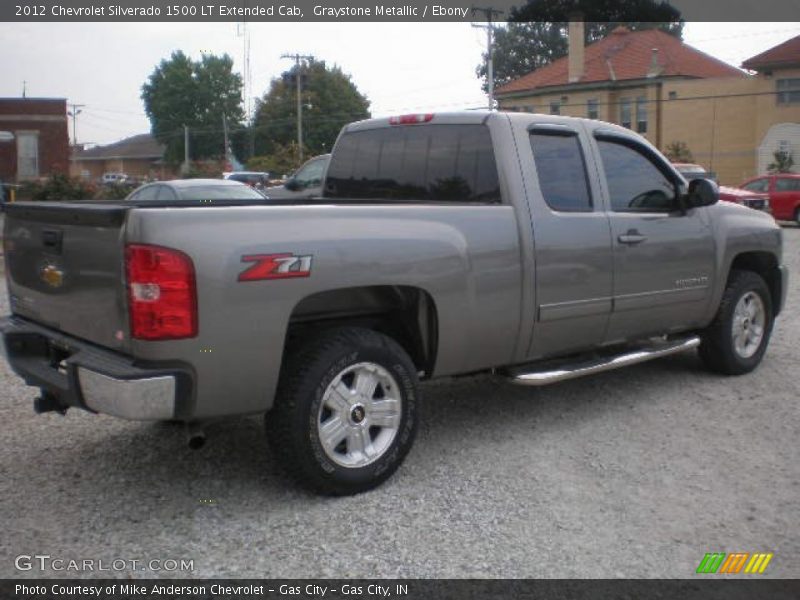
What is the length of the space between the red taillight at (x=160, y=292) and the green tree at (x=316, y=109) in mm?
68807

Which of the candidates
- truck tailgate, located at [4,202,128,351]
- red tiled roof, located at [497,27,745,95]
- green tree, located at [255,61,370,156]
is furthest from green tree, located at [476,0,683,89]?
truck tailgate, located at [4,202,128,351]

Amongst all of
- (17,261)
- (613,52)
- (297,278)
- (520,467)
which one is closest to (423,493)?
(520,467)

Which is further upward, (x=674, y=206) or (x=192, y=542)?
(x=674, y=206)

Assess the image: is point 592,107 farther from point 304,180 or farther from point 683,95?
point 304,180

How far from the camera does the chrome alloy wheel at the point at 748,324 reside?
21.8 feet

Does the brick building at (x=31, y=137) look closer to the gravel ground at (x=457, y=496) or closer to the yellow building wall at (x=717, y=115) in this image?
the yellow building wall at (x=717, y=115)

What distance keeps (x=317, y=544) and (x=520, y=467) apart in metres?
1.42

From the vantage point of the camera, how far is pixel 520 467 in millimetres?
4719

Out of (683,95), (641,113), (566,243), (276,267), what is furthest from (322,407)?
(641,113)

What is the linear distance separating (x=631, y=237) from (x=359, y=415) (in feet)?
7.70

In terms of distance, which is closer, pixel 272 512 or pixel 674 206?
pixel 272 512

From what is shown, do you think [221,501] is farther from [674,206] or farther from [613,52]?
[613,52]

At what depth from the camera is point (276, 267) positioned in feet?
12.4

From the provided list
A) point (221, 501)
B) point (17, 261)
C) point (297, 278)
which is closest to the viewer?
point (297, 278)
